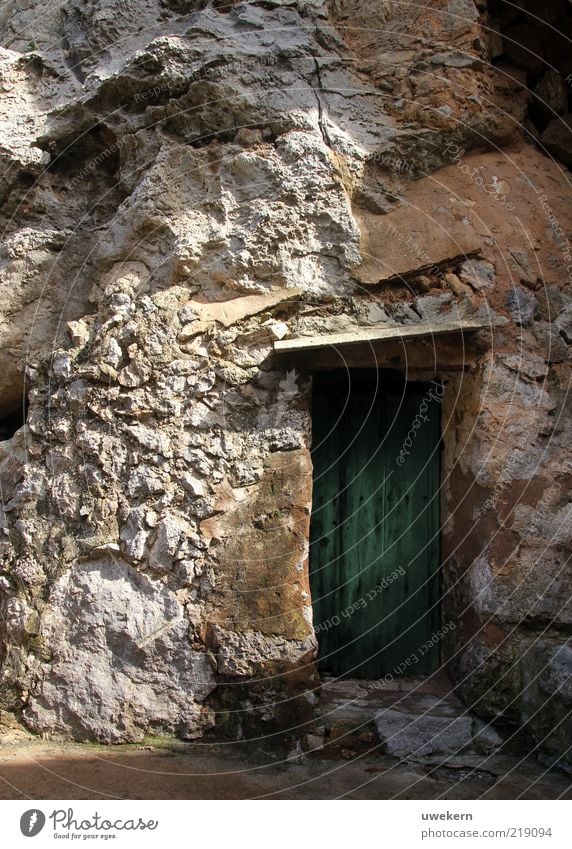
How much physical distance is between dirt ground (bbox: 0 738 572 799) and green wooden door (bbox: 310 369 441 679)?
836 mm

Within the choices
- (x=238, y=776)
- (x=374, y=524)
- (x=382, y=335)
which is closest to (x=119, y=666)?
(x=238, y=776)

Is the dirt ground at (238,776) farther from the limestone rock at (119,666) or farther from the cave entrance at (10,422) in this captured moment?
the cave entrance at (10,422)

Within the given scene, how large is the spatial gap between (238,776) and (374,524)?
5.32 feet

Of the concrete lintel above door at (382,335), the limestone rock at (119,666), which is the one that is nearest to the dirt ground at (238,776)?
the limestone rock at (119,666)

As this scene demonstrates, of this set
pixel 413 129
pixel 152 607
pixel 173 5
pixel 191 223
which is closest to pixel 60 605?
pixel 152 607

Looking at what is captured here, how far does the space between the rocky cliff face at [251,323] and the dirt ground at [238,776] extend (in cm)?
17

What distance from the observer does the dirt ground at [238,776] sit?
357 cm

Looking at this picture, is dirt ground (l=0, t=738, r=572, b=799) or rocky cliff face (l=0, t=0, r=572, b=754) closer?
dirt ground (l=0, t=738, r=572, b=799)

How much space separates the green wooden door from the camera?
15.4ft

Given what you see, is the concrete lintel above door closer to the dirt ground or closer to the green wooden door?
the green wooden door

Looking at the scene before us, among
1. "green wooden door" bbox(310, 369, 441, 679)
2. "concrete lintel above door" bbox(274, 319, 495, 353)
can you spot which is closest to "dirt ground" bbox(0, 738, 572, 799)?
"green wooden door" bbox(310, 369, 441, 679)

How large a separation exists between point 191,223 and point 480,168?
5.53 ft

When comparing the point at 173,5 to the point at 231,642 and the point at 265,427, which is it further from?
the point at 231,642

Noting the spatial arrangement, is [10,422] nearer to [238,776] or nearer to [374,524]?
[374,524]
